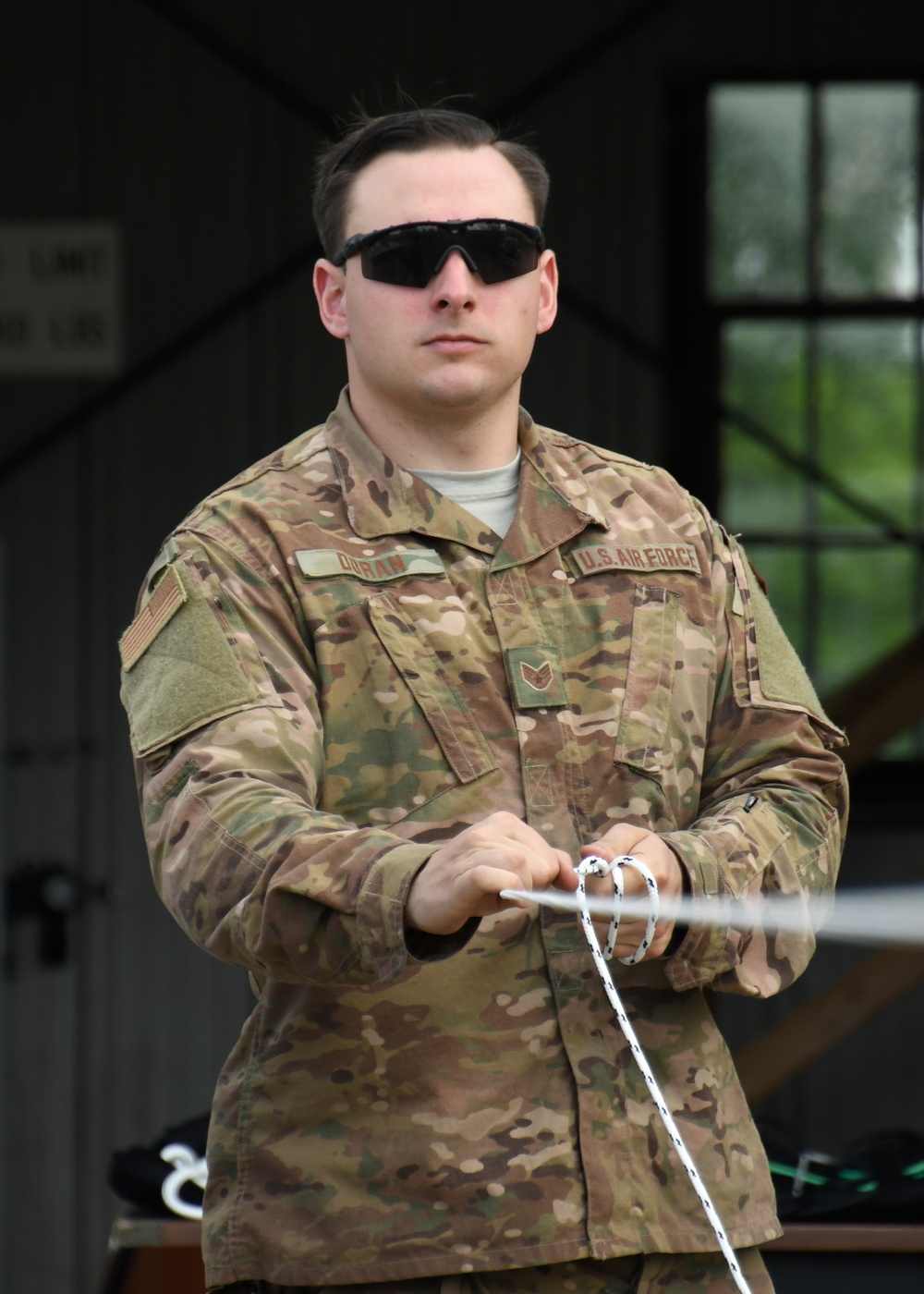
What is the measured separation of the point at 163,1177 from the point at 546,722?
2033mm

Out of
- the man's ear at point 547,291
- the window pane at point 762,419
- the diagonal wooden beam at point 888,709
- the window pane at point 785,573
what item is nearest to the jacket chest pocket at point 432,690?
the man's ear at point 547,291

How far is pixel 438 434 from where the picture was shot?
6.06ft

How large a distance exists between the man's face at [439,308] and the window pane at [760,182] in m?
3.66

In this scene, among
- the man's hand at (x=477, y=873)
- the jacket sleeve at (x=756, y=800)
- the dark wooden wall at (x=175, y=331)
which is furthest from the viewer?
the dark wooden wall at (x=175, y=331)

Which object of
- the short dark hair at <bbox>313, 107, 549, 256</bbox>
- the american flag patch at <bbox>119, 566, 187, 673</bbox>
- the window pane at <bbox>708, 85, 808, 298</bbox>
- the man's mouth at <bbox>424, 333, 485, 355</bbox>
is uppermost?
the window pane at <bbox>708, 85, 808, 298</bbox>

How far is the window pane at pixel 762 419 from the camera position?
5410 mm

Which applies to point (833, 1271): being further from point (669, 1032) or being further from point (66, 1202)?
point (66, 1202)

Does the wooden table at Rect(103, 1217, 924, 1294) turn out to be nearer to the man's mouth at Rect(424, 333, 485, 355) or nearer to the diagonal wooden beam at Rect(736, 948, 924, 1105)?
the diagonal wooden beam at Rect(736, 948, 924, 1105)

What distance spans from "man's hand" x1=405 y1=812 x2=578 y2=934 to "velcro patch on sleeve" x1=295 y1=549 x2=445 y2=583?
35cm

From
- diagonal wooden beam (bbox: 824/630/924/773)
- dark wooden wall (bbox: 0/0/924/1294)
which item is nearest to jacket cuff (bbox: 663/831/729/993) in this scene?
diagonal wooden beam (bbox: 824/630/924/773)

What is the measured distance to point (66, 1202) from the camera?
534cm

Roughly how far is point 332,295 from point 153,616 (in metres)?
0.42

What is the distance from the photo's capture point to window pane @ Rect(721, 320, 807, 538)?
541cm

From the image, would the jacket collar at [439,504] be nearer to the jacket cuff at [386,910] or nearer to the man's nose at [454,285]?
the man's nose at [454,285]
